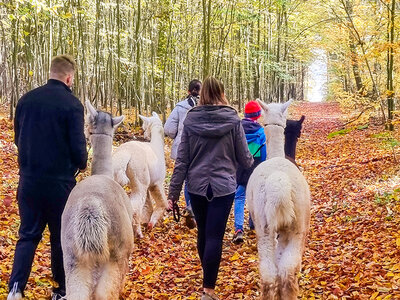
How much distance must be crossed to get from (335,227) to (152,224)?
10.9ft

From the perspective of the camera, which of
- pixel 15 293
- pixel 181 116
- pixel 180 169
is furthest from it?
pixel 181 116

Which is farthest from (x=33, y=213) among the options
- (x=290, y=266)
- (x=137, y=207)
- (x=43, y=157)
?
(x=137, y=207)

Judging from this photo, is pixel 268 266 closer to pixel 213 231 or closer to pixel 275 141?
pixel 213 231

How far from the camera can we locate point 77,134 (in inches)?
172

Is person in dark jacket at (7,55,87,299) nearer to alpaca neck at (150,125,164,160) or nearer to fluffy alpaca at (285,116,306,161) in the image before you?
fluffy alpaca at (285,116,306,161)

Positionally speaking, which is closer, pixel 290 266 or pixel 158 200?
pixel 290 266

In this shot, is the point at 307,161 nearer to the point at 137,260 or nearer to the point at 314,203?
the point at 314,203

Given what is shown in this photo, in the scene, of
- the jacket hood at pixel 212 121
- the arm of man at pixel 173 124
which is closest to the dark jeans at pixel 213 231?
the jacket hood at pixel 212 121

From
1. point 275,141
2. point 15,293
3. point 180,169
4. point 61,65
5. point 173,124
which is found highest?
point 61,65

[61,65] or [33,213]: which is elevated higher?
[61,65]

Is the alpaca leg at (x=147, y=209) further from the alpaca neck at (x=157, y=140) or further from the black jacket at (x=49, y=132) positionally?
the black jacket at (x=49, y=132)

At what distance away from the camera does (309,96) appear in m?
84.2

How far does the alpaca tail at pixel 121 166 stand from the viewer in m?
6.84

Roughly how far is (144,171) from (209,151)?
293 cm
